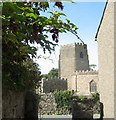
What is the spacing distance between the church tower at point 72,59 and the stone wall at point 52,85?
1079 centimetres

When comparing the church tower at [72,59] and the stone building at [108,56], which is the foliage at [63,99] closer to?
the stone building at [108,56]

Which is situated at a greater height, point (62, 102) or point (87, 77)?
point (87, 77)

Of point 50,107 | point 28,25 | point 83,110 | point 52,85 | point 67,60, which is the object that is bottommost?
point 50,107

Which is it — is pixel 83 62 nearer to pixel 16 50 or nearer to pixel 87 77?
pixel 87 77

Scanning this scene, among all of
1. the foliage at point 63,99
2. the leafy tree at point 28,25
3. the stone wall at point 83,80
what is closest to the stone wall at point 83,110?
the leafy tree at point 28,25

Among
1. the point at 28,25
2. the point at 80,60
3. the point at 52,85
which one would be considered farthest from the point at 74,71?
the point at 28,25

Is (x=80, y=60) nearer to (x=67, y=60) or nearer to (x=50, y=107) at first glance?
(x=67, y=60)

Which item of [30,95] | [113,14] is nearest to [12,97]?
[30,95]

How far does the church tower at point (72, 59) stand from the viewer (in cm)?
5984

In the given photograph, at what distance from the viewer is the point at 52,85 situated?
145 ft

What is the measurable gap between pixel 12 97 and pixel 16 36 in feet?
7.52

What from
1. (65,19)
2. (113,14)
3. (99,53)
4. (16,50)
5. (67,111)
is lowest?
(67,111)

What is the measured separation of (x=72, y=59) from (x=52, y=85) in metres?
17.5

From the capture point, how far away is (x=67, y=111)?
2895 cm
